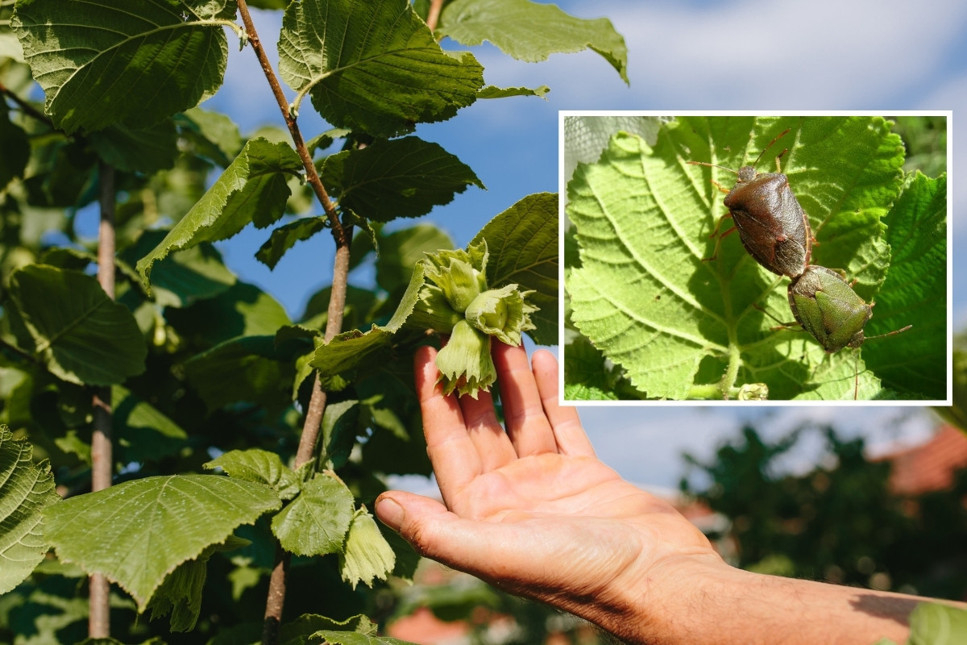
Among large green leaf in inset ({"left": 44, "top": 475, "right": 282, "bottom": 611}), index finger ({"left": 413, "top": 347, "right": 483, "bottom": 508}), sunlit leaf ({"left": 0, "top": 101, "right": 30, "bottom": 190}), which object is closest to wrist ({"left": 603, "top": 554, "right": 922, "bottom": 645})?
index finger ({"left": 413, "top": 347, "right": 483, "bottom": 508})

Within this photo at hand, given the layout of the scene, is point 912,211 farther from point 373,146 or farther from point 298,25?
point 298,25

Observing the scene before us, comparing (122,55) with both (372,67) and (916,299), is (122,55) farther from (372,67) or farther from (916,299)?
(916,299)

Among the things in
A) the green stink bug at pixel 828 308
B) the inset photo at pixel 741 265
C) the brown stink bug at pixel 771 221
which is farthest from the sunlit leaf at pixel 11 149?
the green stink bug at pixel 828 308

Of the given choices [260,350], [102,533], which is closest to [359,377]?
[260,350]

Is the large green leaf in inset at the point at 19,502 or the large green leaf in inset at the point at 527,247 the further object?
the large green leaf in inset at the point at 527,247

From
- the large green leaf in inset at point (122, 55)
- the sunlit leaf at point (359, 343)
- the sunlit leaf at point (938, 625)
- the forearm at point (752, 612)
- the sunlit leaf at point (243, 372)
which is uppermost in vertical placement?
the large green leaf in inset at point (122, 55)

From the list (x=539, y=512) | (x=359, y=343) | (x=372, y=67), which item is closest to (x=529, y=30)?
(x=372, y=67)

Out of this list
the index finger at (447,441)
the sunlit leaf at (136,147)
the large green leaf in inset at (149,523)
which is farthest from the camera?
the sunlit leaf at (136,147)

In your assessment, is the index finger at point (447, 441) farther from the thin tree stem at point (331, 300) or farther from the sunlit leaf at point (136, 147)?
the sunlit leaf at point (136, 147)
